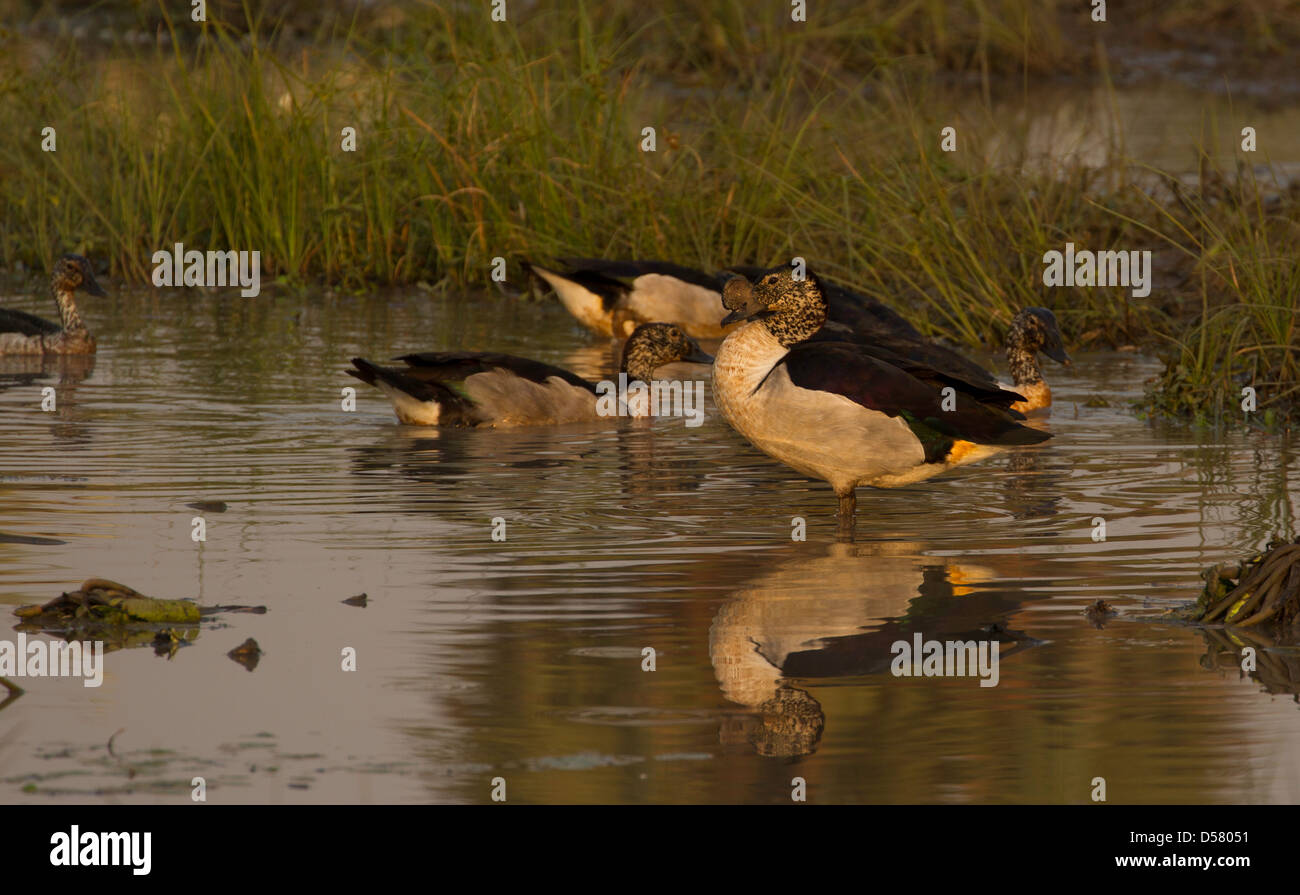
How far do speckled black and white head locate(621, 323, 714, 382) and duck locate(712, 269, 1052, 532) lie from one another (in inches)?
183

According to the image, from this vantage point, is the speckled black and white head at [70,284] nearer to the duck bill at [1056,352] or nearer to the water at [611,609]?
the water at [611,609]

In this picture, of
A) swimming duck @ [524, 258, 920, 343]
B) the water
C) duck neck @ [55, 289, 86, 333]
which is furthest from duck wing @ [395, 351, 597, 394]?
duck neck @ [55, 289, 86, 333]

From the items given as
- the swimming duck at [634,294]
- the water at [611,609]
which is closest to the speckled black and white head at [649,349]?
the water at [611,609]

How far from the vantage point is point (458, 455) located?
11.7m

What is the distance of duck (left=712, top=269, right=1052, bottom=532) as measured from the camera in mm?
9195

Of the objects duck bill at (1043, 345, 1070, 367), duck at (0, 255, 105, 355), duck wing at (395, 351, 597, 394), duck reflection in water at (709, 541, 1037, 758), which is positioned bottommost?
duck reflection in water at (709, 541, 1037, 758)

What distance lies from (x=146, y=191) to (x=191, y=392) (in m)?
6.06

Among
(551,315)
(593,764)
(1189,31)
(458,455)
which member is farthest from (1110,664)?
(1189,31)

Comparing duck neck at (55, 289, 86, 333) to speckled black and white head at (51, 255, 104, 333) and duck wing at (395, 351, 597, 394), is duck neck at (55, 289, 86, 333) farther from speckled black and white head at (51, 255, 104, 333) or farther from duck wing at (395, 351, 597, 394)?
duck wing at (395, 351, 597, 394)

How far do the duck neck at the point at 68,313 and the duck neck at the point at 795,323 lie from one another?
738 cm

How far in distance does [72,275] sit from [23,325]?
101cm

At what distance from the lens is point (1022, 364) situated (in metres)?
13.4

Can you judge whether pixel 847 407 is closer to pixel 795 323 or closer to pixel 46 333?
pixel 795 323
